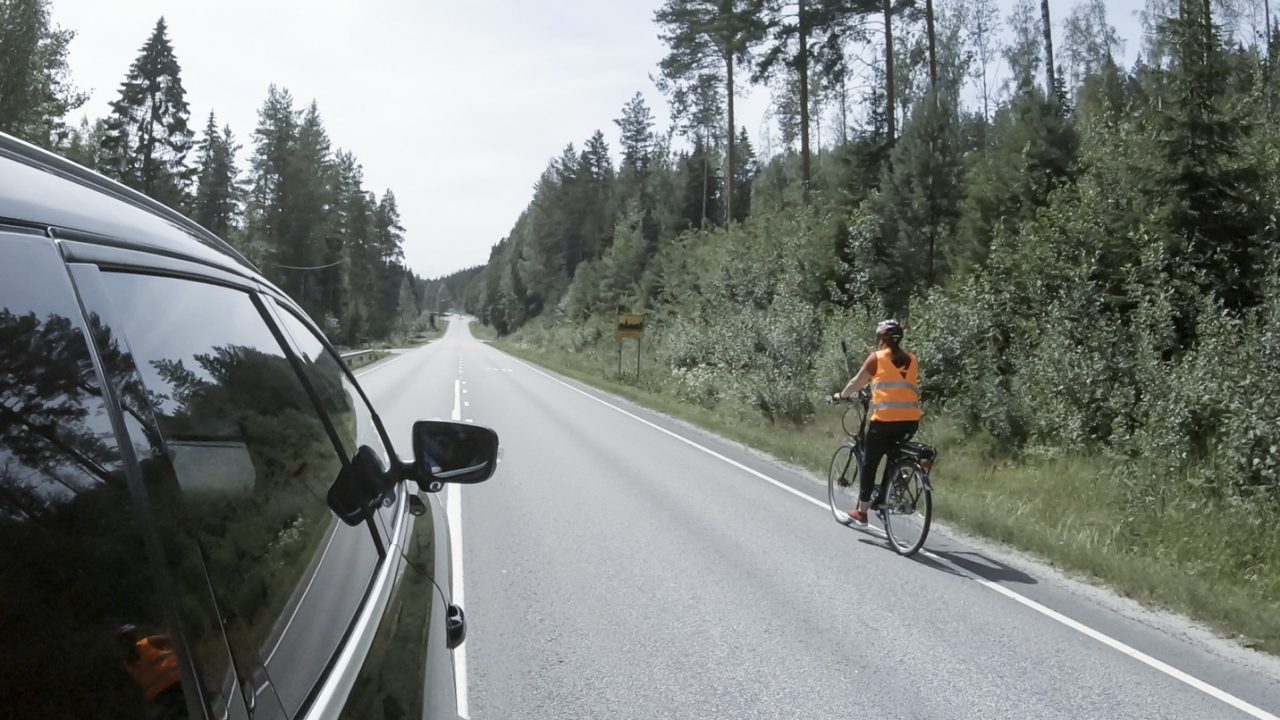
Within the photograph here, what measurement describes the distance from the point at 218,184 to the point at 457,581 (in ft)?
191

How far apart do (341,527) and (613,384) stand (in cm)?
2965

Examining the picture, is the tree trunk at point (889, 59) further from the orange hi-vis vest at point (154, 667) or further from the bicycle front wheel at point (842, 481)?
the orange hi-vis vest at point (154, 667)

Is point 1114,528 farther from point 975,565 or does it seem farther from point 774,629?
point 774,629

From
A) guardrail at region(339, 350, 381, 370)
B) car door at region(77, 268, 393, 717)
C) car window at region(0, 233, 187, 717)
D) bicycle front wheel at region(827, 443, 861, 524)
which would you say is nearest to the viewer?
car window at region(0, 233, 187, 717)

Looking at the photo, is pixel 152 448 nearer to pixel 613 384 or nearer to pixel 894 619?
pixel 894 619

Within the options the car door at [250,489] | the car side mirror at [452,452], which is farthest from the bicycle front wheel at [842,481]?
the car door at [250,489]

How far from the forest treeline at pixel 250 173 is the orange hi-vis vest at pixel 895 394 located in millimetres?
6653

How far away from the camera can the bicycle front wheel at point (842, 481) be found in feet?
30.8

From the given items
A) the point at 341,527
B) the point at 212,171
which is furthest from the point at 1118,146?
the point at 212,171

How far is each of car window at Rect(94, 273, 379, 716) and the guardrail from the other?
35356 millimetres

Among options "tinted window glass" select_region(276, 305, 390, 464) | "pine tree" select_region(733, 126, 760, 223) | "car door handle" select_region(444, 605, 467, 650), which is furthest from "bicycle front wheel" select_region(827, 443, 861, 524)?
"pine tree" select_region(733, 126, 760, 223)

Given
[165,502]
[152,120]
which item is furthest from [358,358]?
[165,502]

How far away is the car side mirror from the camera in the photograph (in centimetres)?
266

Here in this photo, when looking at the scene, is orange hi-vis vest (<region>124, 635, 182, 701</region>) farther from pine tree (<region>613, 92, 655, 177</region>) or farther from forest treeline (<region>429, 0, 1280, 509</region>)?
pine tree (<region>613, 92, 655, 177</region>)
